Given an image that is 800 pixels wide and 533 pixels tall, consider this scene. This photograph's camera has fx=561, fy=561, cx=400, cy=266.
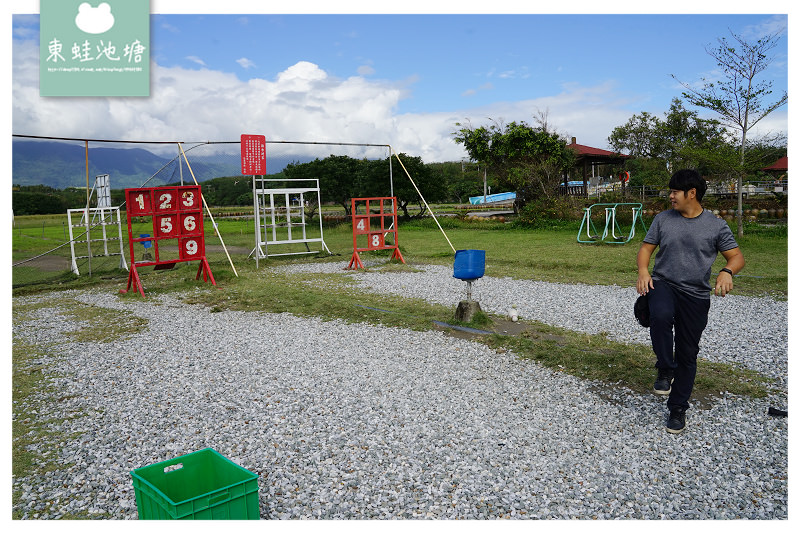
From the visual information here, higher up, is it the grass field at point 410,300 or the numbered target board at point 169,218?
the numbered target board at point 169,218

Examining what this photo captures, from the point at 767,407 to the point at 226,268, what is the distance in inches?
434

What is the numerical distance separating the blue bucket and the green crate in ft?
12.7

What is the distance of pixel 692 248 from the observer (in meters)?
3.66

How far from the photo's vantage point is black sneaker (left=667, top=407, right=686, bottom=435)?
373 centimetres

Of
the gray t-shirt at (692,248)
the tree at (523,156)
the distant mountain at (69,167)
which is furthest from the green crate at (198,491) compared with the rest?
the tree at (523,156)

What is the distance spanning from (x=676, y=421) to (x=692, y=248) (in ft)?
3.80

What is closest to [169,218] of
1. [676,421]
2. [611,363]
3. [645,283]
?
[611,363]

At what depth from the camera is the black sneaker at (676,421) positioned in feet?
12.2

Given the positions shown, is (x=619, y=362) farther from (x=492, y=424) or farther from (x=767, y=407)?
(x=492, y=424)

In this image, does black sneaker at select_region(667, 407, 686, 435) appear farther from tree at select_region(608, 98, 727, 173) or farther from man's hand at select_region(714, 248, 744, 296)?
tree at select_region(608, 98, 727, 173)

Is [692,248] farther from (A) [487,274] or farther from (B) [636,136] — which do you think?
(B) [636,136]

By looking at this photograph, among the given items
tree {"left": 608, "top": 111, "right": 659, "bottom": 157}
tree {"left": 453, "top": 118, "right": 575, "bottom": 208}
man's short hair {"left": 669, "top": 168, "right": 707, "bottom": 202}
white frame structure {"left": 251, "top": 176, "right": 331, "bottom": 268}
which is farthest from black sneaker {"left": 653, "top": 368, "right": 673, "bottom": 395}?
tree {"left": 608, "top": 111, "right": 659, "bottom": 157}

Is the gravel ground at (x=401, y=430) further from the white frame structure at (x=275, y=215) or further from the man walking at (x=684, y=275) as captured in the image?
the white frame structure at (x=275, y=215)

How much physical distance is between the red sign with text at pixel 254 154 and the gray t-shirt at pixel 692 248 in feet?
34.0
